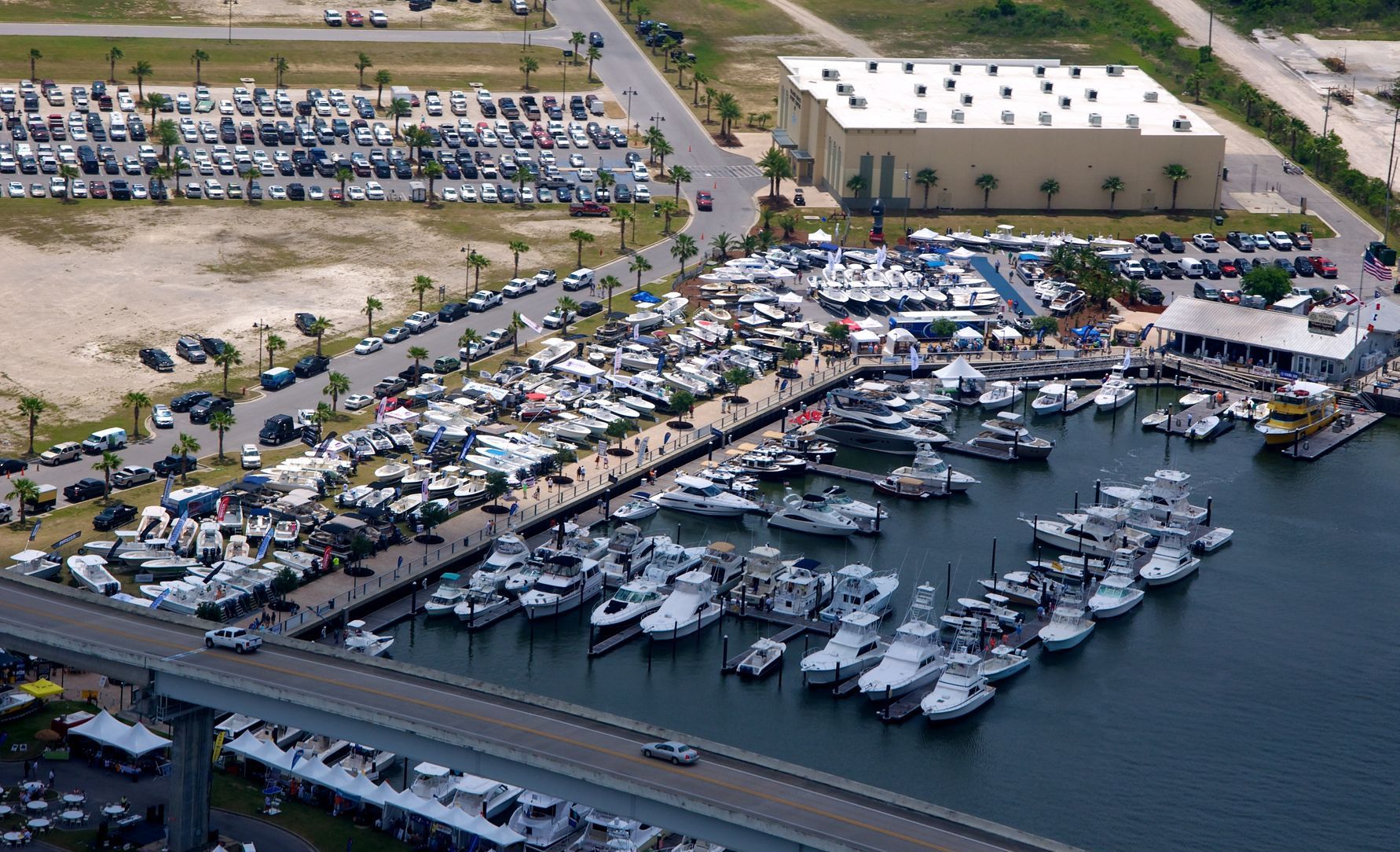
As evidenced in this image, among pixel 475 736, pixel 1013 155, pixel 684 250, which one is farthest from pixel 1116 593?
pixel 1013 155

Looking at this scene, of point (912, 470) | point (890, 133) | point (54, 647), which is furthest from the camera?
point (890, 133)

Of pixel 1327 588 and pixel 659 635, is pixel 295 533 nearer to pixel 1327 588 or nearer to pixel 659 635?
pixel 659 635

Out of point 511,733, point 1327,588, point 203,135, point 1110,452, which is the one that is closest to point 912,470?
point 1110,452

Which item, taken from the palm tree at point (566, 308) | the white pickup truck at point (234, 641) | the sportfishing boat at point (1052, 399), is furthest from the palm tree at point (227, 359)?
the sportfishing boat at point (1052, 399)

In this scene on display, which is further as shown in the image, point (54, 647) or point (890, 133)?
point (890, 133)

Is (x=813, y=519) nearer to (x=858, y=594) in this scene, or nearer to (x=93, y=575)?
(x=858, y=594)
